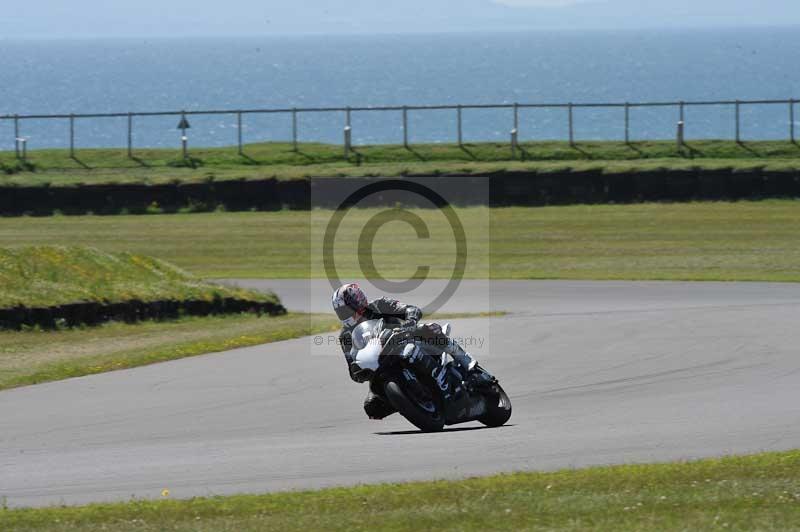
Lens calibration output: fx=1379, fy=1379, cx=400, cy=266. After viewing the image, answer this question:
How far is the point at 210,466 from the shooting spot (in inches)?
452

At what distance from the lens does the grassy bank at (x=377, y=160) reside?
40594mm

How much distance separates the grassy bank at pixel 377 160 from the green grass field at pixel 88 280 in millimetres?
16460

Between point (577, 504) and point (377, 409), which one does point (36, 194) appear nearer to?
point (377, 409)

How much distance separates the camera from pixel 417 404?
41.4ft

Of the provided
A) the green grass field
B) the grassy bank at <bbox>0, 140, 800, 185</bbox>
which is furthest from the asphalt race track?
the grassy bank at <bbox>0, 140, 800, 185</bbox>

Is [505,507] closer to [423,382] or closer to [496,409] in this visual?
[423,382]

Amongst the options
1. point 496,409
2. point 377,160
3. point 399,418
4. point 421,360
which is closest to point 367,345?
point 421,360

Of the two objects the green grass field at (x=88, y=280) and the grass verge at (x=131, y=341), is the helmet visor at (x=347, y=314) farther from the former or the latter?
the green grass field at (x=88, y=280)

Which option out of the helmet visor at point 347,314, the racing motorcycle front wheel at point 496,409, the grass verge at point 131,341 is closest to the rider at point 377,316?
the helmet visor at point 347,314

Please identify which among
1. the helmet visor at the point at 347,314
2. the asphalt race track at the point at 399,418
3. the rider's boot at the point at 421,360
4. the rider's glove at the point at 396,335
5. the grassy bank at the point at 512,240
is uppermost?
the grassy bank at the point at 512,240

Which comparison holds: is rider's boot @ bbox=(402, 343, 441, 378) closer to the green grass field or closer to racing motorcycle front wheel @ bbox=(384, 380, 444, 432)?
racing motorcycle front wheel @ bbox=(384, 380, 444, 432)

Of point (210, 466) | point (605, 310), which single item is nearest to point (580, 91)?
point (605, 310)

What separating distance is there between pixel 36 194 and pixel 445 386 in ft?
95.9

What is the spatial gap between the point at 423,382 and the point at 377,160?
32.2 metres
